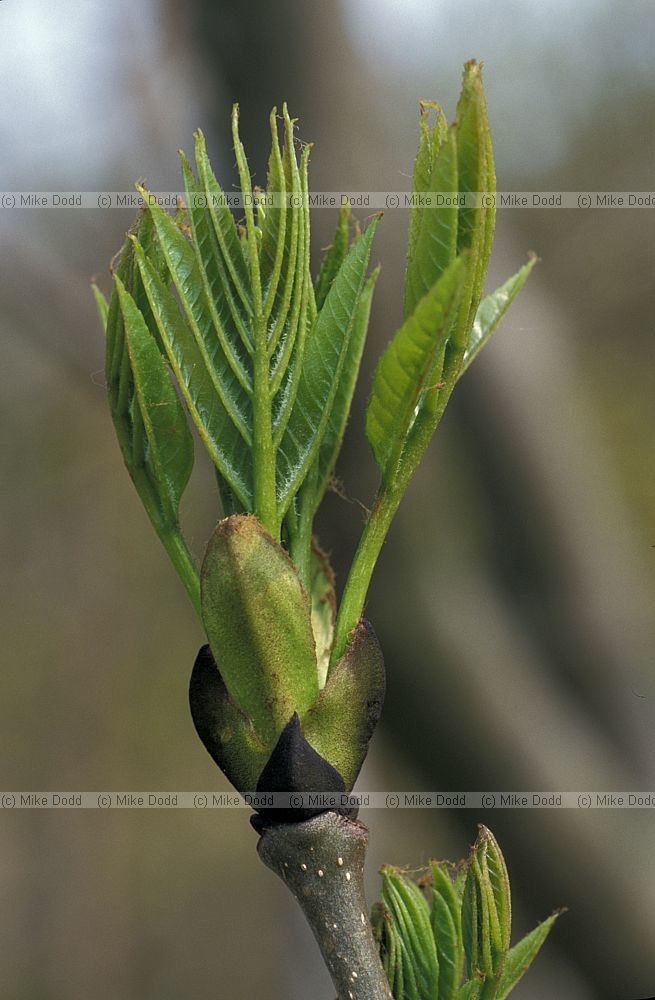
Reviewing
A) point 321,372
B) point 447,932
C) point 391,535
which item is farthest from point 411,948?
point 391,535

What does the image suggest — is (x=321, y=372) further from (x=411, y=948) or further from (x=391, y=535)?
(x=391, y=535)

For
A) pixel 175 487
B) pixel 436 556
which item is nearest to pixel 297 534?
pixel 175 487

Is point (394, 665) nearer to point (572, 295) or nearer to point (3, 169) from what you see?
point (572, 295)

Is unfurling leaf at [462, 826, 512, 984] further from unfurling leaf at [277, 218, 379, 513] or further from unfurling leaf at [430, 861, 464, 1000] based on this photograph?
unfurling leaf at [277, 218, 379, 513]

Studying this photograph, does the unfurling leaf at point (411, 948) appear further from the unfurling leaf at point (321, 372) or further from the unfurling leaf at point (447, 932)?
the unfurling leaf at point (321, 372)

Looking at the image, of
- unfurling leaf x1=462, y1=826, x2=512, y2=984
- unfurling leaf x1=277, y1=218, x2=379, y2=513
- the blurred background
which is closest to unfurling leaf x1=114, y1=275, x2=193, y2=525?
unfurling leaf x1=277, y1=218, x2=379, y2=513

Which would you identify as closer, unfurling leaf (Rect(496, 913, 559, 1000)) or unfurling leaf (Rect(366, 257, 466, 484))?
unfurling leaf (Rect(366, 257, 466, 484))

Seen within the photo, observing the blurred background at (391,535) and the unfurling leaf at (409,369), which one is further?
the blurred background at (391,535)

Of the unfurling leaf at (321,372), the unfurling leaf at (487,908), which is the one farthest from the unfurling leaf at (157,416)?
the unfurling leaf at (487,908)
